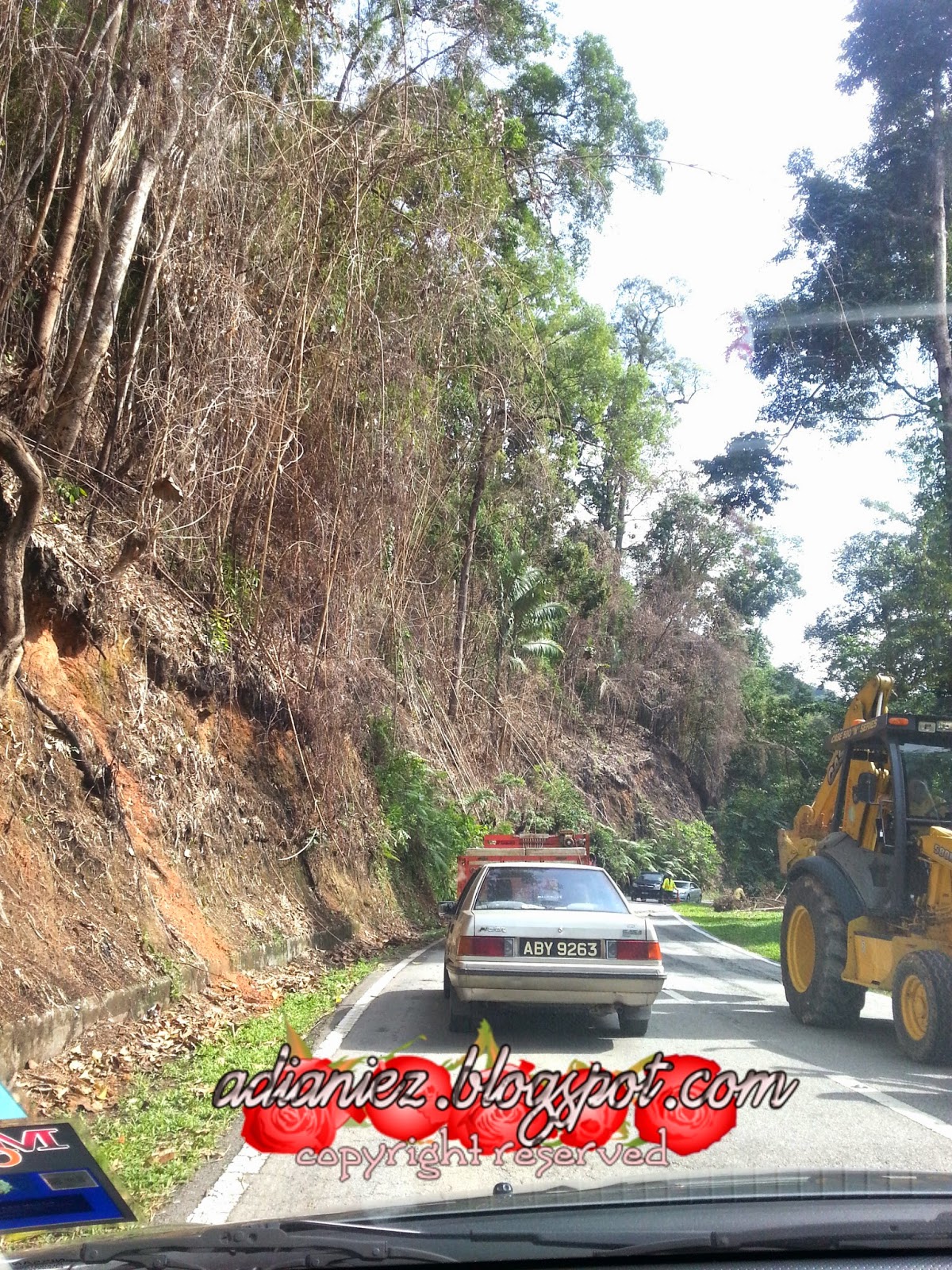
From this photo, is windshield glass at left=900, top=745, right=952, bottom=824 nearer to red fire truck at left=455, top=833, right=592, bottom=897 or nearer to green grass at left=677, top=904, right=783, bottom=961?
red fire truck at left=455, top=833, right=592, bottom=897

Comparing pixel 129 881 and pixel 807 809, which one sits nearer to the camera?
pixel 129 881

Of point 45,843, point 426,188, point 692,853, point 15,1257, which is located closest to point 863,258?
point 426,188

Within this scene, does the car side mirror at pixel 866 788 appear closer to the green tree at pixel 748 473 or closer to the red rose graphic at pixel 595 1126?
the red rose graphic at pixel 595 1126

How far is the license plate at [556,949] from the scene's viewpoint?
8.08 metres

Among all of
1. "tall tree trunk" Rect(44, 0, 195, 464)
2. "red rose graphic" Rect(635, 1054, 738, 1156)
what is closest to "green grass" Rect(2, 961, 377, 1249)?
"red rose graphic" Rect(635, 1054, 738, 1156)

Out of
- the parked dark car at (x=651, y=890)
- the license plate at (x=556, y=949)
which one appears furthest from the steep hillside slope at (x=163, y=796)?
the parked dark car at (x=651, y=890)

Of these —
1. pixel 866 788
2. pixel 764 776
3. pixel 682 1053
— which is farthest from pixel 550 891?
pixel 764 776

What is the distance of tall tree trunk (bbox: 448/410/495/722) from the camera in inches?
652

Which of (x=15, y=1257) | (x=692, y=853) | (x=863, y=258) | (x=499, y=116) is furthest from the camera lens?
(x=692, y=853)

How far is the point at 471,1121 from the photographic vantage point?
574 centimetres

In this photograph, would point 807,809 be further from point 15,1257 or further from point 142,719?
point 15,1257

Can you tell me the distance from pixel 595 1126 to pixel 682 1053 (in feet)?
8.90

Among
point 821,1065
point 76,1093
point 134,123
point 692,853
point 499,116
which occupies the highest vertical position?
point 499,116

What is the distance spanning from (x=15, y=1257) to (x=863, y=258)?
17516 millimetres
